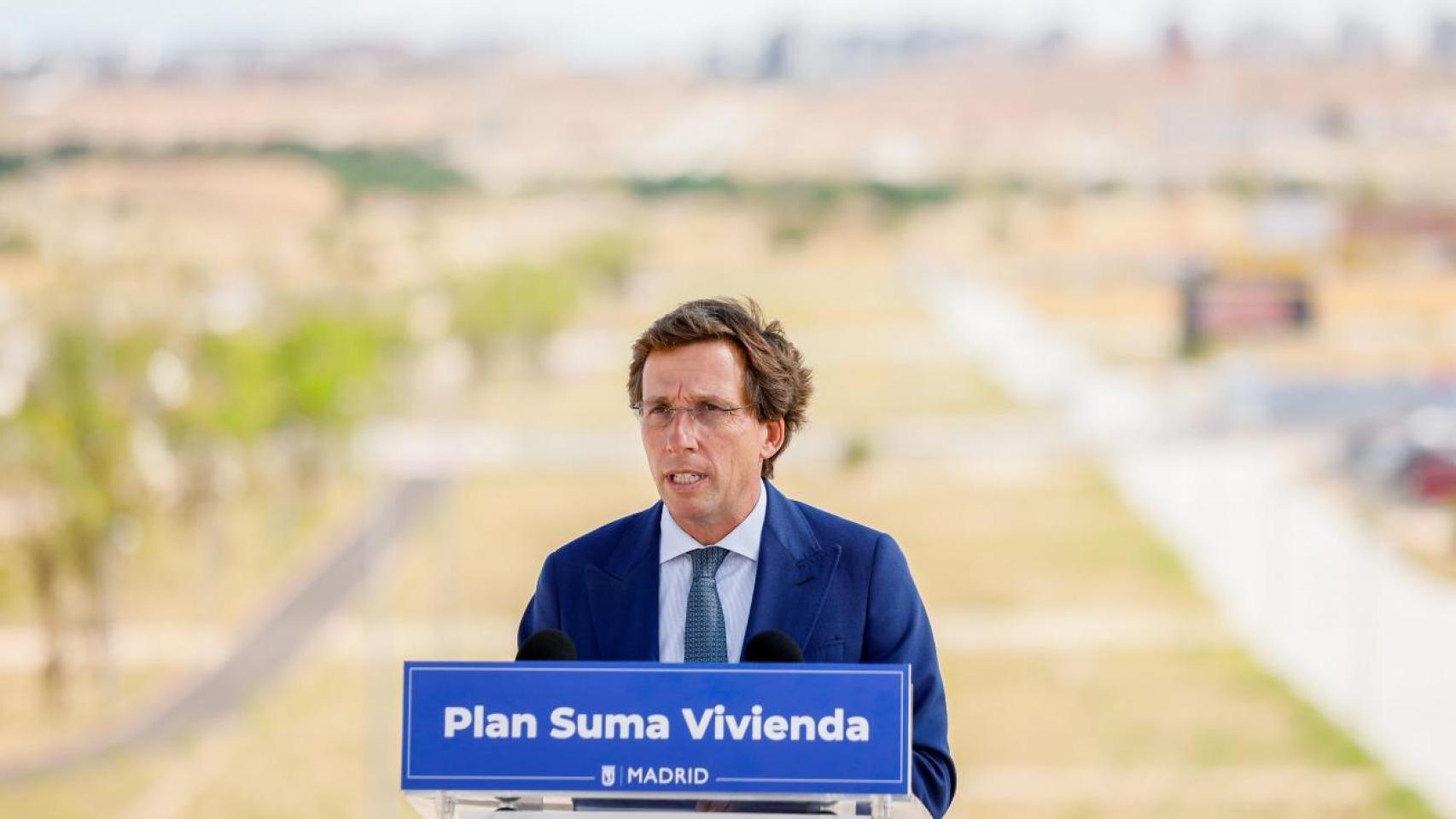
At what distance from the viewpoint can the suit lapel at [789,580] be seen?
1434mm

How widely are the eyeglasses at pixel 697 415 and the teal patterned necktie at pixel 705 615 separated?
0.10 metres

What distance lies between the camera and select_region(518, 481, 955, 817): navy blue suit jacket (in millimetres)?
1424

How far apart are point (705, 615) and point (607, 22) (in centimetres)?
2917

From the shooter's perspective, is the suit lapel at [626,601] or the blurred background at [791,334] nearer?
the suit lapel at [626,601]

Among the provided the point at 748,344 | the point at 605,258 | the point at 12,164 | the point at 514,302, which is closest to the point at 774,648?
the point at 748,344

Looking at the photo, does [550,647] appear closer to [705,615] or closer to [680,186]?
[705,615]

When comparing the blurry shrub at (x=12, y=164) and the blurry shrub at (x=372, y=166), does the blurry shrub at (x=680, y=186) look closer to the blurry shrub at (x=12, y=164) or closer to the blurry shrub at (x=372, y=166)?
the blurry shrub at (x=372, y=166)

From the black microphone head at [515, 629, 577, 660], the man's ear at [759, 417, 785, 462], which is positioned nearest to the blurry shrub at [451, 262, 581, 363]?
the man's ear at [759, 417, 785, 462]

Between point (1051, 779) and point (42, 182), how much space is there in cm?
1246

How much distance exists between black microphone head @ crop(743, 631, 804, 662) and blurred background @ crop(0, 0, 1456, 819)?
17082 millimetres

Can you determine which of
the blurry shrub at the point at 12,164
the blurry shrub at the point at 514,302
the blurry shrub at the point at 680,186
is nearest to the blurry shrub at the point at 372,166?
the blurry shrub at the point at 514,302

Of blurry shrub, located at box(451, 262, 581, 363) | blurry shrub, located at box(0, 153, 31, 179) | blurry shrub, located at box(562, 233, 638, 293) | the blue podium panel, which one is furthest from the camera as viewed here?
blurry shrub, located at box(562, 233, 638, 293)

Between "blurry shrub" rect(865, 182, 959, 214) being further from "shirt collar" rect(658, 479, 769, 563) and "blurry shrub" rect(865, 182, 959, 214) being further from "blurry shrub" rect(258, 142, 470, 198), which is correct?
"shirt collar" rect(658, 479, 769, 563)

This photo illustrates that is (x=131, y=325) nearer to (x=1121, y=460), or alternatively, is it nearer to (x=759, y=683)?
(x=1121, y=460)
